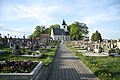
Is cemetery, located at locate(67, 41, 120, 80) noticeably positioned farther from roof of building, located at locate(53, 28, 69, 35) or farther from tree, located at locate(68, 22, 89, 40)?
roof of building, located at locate(53, 28, 69, 35)

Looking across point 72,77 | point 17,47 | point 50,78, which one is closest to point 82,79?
point 72,77

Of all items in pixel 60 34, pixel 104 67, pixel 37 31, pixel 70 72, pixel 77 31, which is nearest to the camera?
pixel 70 72

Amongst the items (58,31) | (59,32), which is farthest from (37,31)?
(59,32)

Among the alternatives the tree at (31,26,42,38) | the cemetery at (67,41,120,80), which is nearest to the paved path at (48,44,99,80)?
the cemetery at (67,41,120,80)

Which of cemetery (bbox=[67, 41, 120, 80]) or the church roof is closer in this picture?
cemetery (bbox=[67, 41, 120, 80])

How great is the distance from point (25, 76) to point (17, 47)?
1612cm

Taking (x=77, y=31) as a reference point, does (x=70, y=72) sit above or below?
below

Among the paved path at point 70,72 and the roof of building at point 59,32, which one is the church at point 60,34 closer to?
the roof of building at point 59,32

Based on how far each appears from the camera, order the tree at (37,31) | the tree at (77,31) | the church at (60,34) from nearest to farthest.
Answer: the tree at (77,31) < the tree at (37,31) < the church at (60,34)

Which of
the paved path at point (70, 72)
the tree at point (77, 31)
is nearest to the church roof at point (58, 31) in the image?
the tree at point (77, 31)

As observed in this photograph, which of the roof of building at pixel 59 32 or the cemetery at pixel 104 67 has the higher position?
the roof of building at pixel 59 32

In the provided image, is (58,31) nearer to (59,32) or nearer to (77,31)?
(59,32)

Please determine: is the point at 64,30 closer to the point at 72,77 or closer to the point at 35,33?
the point at 35,33

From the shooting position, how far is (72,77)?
1152cm
